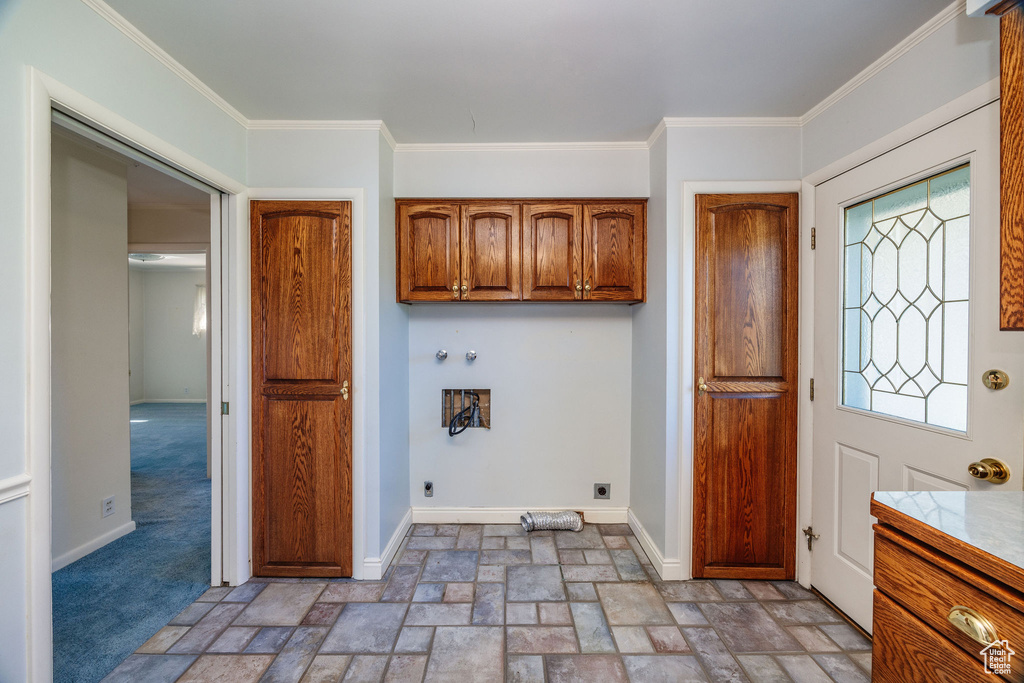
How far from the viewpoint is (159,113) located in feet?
6.12

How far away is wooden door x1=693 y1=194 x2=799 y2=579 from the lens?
2.38 m

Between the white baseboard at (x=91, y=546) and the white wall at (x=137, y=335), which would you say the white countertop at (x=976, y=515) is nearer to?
the white baseboard at (x=91, y=546)

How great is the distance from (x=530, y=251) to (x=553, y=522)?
1809mm

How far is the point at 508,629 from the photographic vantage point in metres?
1.99

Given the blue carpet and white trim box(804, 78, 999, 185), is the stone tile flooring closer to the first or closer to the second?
the blue carpet

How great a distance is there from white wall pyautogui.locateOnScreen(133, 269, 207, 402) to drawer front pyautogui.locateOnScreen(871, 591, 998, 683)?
10291 millimetres

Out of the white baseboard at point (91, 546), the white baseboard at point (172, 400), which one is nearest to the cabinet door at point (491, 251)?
the white baseboard at point (91, 546)

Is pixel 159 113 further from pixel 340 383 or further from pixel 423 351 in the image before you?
pixel 423 351

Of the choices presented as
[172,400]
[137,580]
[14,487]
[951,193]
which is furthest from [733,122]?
[172,400]

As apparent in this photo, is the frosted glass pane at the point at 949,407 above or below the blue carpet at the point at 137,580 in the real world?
above

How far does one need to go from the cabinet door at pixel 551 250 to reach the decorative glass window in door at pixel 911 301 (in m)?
1.38

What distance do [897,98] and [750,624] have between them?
239cm
